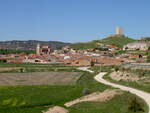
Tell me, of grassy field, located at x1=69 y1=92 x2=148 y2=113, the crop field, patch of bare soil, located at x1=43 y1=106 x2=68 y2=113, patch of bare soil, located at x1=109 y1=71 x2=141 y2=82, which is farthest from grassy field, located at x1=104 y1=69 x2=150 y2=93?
patch of bare soil, located at x1=43 y1=106 x2=68 y2=113

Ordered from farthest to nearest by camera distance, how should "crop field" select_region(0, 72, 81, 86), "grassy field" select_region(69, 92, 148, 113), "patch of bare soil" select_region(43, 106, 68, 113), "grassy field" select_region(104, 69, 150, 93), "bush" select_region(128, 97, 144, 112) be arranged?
"crop field" select_region(0, 72, 81, 86) → "grassy field" select_region(104, 69, 150, 93) → "patch of bare soil" select_region(43, 106, 68, 113) → "grassy field" select_region(69, 92, 148, 113) → "bush" select_region(128, 97, 144, 112)

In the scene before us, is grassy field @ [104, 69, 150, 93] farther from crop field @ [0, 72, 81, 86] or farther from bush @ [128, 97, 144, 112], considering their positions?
crop field @ [0, 72, 81, 86]

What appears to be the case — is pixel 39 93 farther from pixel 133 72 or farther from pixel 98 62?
pixel 98 62

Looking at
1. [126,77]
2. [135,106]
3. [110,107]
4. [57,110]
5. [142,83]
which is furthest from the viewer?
[126,77]

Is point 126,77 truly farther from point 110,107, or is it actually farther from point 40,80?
point 110,107

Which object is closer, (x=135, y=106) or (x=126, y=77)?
(x=135, y=106)

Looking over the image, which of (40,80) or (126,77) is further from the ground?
(126,77)

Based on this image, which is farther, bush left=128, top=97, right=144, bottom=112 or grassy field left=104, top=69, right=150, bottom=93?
grassy field left=104, top=69, right=150, bottom=93

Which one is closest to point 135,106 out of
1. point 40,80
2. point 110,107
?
point 110,107

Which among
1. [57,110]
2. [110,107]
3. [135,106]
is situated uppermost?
[135,106]

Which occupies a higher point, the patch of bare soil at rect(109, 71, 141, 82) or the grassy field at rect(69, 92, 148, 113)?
the patch of bare soil at rect(109, 71, 141, 82)

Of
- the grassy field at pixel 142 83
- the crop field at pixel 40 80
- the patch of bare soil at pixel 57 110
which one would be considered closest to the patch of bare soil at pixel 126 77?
the grassy field at pixel 142 83

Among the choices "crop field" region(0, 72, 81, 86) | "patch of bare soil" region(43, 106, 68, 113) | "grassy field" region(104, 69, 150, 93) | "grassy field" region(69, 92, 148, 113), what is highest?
"grassy field" region(104, 69, 150, 93)

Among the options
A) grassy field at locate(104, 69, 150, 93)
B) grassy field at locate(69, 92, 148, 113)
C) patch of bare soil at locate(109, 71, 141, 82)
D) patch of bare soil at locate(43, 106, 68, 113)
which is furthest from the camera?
patch of bare soil at locate(109, 71, 141, 82)
